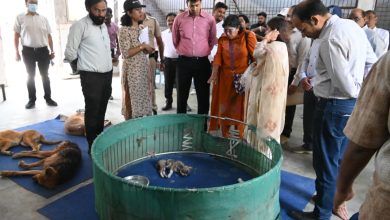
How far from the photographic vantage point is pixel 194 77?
407 centimetres

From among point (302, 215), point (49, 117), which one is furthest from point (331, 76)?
point (49, 117)

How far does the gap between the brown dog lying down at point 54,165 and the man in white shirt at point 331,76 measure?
2140mm

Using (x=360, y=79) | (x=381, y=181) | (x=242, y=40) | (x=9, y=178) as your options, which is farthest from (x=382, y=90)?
(x=9, y=178)

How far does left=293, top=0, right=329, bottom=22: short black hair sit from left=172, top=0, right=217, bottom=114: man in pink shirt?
203cm

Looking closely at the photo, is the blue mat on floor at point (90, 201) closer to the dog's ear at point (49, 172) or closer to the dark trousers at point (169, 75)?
the dog's ear at point (49, 172)

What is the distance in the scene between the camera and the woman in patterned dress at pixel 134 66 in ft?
11.6

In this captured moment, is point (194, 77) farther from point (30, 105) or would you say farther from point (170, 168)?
point (30, 105)

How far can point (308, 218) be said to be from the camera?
233 cm

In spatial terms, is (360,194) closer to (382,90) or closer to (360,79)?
(360,79)

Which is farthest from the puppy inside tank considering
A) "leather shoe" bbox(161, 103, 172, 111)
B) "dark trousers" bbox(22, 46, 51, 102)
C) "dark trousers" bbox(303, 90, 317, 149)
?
"dark trousers" bbox(22, 46, 51, 102)

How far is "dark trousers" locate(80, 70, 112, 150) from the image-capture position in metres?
3.13

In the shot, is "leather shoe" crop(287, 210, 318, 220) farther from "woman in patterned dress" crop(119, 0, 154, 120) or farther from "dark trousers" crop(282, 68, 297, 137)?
"woman in patterned dress" crop(119, 0, 154, 120)

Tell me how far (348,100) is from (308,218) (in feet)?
3.13

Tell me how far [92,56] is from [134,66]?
0.70m
